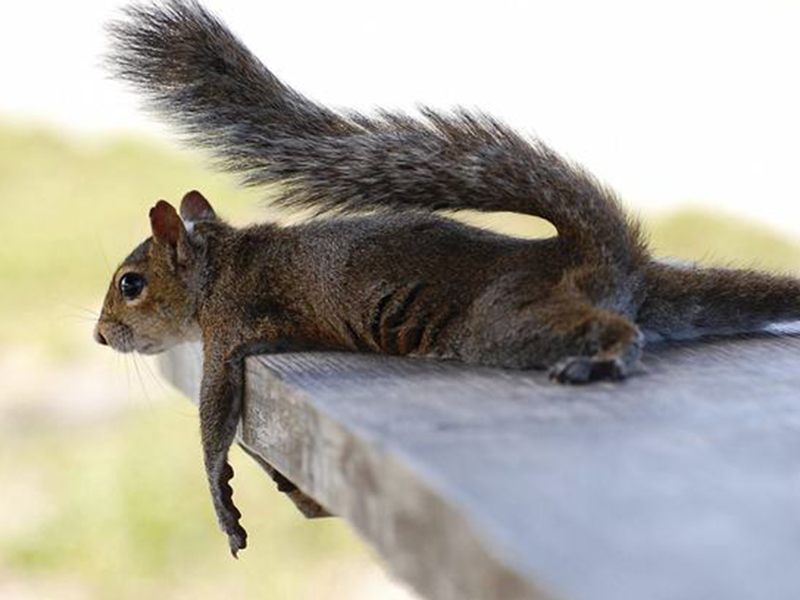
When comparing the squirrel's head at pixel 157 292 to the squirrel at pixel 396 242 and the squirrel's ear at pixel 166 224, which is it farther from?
the squirrel at pixel 396 242

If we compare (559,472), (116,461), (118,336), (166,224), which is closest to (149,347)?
(118,336)

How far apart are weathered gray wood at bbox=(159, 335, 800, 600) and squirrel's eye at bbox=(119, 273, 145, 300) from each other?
54 cm

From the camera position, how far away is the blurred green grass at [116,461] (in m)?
3.36

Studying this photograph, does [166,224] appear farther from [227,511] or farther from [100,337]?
[227,511]

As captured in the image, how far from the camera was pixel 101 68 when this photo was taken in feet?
4.92

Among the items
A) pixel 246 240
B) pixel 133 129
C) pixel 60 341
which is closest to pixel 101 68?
pixel 246 240

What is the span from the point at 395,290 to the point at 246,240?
32cm

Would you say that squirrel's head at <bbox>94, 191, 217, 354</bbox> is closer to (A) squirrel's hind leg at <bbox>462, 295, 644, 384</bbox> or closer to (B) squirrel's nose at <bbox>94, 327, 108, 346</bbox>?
(B) squirrel's nose at <bbox>94, 327, 108, 346</bbox>

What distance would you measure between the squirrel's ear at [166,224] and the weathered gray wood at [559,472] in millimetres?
501

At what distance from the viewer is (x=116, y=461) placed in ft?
12.3

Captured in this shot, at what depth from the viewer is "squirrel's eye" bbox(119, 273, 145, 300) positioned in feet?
5.92

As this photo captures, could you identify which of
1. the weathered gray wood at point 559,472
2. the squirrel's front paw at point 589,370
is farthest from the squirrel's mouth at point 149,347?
the squirrel's front paw at point 589,370

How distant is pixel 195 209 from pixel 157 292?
137 mm

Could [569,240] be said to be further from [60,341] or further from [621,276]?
[60,341]
